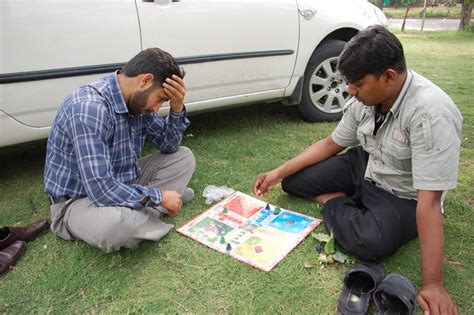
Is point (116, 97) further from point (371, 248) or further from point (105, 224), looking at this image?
point (371, 248)

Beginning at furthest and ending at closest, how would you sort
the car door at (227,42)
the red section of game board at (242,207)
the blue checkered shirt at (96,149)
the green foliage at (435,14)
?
the green foliage at (435,14) < the car door at (227,42) < the red section of game board at (242,207) < the blue checkered shirt at (96,149)

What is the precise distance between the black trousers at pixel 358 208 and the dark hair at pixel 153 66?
984 mm

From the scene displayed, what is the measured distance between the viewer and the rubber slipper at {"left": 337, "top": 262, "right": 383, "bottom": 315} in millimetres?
1717

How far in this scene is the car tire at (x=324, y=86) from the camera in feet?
12.0

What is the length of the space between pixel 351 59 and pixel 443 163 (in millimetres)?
565

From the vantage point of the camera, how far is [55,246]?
2207mm

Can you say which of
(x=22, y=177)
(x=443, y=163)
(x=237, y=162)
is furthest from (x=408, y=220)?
(x=22, y=177)

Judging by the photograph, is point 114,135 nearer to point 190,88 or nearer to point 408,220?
point 190,88

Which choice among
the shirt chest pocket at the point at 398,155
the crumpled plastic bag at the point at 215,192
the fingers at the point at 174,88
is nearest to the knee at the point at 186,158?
the crumpled plastic bag at the point at 215,192

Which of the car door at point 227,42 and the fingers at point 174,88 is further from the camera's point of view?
the car door at point 227,42

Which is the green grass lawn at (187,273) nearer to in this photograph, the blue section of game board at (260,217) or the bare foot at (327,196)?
the bare foot at (327,196)

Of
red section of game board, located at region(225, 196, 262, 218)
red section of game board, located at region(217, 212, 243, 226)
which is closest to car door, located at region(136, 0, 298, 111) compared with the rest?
red section of game board, located at region(225, 196, 262, 218)

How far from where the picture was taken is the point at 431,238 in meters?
1.72

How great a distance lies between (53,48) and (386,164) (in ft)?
6.46
